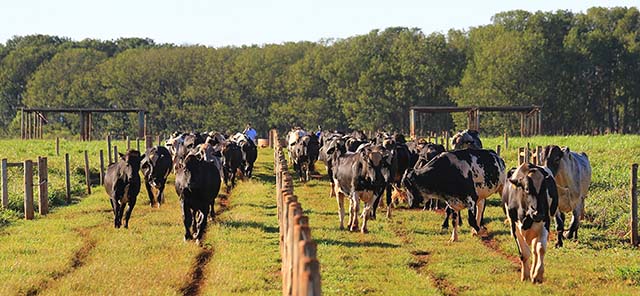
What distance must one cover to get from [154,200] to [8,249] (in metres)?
8.40

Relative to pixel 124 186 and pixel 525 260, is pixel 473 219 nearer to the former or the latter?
pixel 525 260

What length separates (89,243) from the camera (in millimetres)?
17031

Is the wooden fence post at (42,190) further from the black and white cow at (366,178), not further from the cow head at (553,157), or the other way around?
the cow head at (553,157)

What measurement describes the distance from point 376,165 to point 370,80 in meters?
77.0

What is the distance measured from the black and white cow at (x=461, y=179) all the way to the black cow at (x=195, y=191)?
4.18m

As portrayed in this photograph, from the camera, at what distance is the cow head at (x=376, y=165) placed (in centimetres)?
1903

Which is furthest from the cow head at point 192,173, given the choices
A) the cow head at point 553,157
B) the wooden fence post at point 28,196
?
the cow head at point 553,157

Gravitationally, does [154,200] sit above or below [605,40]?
below

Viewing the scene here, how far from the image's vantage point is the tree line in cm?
8662

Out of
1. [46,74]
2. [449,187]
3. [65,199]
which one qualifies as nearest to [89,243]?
[449,187]

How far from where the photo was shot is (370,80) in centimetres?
9550

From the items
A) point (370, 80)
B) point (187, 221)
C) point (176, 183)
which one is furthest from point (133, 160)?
point (370, 80)

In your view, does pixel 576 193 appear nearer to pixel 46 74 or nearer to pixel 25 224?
pixel 25 224

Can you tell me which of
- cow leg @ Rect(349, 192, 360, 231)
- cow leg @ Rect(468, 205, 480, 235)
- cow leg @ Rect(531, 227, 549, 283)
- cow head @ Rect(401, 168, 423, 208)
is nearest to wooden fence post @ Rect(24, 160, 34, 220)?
cow leg @ Rect(349, 192, 360, 231)
